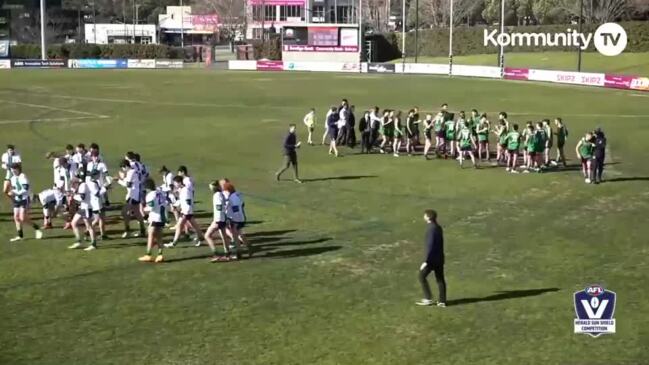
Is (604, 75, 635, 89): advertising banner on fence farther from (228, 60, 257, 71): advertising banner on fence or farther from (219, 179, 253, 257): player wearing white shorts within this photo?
(219, 179, 253, 257): player wearing white shorts

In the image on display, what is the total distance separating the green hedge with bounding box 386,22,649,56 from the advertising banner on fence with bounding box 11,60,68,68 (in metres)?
45.2

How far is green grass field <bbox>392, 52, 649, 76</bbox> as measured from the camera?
8214 cm

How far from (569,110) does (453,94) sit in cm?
1242

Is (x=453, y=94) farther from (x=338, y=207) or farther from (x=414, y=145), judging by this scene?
(x=338, y=207)

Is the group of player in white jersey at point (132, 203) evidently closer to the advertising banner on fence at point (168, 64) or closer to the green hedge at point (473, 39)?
the advertising banner on fence at point (168, 64)

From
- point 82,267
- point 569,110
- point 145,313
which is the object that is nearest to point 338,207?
point 82,267

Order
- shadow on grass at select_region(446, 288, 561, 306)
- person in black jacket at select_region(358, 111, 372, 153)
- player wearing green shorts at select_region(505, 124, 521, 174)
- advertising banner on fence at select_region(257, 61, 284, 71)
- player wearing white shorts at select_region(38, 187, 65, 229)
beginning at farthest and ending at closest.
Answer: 1. advertising banner on fence at select_region(257, 61, 284, 71)
2. person in black jacket at select_region(358, 111, 372, 153)
3. player wearing green shorts at select_region(505, 124, 521, 174)
4. player wearing white shorts at select_region(38, 187, 65, 229)
5. shadow on grass at select_region(446, 288, 561, 306)

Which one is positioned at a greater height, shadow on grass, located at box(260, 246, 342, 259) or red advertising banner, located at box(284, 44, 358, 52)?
red advertising banner, located at box(284, 44, 358, 52)

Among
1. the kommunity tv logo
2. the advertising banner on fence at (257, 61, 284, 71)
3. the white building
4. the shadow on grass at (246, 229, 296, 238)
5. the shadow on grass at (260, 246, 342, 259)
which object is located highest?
the white building

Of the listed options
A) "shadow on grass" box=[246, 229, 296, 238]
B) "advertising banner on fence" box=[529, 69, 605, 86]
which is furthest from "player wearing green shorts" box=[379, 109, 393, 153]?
"advertising banner on fence" box=[529, 69, 605, 86]

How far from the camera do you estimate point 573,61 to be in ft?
290

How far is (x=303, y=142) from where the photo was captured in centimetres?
3569

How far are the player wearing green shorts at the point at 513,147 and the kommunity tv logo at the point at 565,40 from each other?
51.1 metres

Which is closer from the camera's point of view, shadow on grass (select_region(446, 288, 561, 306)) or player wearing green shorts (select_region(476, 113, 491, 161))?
shadow on grass (select_region(446, 288, 561, 306))
